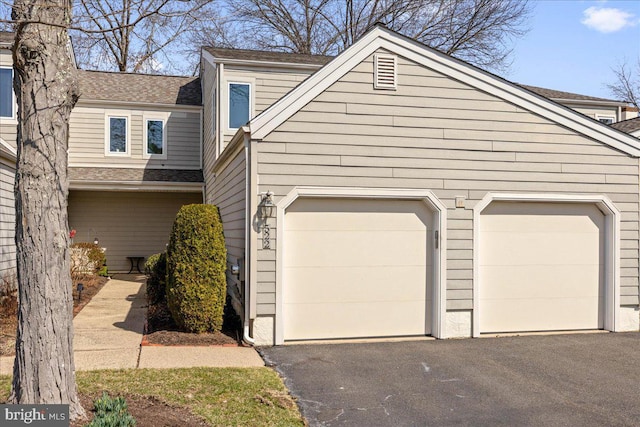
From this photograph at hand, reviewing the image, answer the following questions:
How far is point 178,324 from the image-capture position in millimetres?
8367

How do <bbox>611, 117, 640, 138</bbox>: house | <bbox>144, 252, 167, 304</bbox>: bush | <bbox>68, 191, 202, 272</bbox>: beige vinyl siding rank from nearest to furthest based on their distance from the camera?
<bbox>611, 117, 640, 138</bbox>: house → <bbox>144, 252, 167, 304</bbox>: bush → <bbox>68, 191, 202, 272</bbox>: beige vinyl siding

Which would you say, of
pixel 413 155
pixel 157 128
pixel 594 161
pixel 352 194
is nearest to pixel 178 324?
pixel 352 194

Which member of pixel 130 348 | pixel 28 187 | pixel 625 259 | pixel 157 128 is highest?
pixel 157 128

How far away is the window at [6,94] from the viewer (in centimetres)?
1480

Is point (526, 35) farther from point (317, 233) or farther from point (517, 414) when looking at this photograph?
point (517, 414)

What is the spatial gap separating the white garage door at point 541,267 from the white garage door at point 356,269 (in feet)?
3.41

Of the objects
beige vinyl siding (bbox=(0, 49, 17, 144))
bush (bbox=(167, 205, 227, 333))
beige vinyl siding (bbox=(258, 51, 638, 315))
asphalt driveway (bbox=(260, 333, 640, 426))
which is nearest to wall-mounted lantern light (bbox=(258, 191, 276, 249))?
beige vinyl siding (bbox=(258, 51, 638, 315))

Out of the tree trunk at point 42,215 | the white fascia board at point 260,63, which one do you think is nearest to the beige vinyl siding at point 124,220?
the white fascia board at point 260,63

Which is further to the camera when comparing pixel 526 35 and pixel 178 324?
pixel 526 35

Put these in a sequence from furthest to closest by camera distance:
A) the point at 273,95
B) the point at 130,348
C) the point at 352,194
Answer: the point at 273,95 < the point at 352,194 < the point at 130,348

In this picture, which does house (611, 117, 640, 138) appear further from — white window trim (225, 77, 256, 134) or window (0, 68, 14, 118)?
window (0, 68, 14, 118)

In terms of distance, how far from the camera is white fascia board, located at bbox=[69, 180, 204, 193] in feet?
54.0

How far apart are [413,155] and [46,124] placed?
5.41 metres

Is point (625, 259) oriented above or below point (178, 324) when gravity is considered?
above
